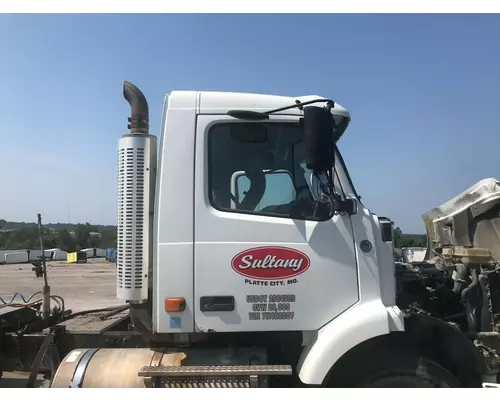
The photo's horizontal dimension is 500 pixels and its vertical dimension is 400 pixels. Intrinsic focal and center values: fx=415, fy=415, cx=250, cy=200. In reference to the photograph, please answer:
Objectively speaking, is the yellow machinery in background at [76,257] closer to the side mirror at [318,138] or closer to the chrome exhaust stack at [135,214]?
the chrome exhaust stack at [135,214]

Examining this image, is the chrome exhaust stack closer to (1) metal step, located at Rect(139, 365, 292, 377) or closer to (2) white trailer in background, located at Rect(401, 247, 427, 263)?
(1) metal step, located at Rect(139, 365, 292, 377)

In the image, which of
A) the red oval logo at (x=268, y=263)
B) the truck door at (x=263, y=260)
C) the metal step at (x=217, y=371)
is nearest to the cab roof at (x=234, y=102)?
the truck door at (x=263, y=260)

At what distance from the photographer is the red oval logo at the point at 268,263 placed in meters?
2.99

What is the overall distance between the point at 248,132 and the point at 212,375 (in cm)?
177

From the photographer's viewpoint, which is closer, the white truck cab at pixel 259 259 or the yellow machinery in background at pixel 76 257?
the white truck cab at pixel 259 259

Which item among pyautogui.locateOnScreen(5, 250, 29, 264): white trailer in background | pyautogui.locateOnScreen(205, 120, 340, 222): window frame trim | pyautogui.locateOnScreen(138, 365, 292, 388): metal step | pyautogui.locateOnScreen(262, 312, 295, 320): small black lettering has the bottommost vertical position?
pyautogui.locateOnScreen(5, 250, 29, 264): white trailer in background

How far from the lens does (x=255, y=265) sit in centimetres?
299

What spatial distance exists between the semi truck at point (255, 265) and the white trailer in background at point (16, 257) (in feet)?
133

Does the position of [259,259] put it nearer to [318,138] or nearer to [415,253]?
[318,138]

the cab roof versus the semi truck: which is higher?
the cab roof

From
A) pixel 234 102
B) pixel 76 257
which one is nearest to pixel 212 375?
pixel 234 102

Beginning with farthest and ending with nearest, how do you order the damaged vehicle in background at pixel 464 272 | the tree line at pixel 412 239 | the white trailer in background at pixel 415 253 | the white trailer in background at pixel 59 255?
the white trailer in background at pixel 59 255 → the white trailer in background at pixel 415 253 → the tree line at pixel 412 239 → the damaged vehicle in background at pixel 464 272

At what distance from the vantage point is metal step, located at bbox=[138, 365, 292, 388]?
9.35ft

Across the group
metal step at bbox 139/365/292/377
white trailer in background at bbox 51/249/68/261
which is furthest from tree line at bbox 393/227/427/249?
white trailer in background at bbox 51/249/68/261
